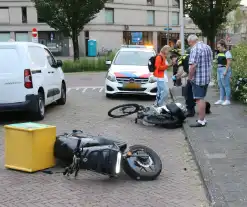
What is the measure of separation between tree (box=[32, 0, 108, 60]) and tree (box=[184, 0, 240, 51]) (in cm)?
649

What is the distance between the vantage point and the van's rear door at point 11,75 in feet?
29.7

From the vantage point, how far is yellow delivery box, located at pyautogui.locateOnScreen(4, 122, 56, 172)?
5727 mm

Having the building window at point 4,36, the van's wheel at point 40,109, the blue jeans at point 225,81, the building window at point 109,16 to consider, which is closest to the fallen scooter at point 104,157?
the van's wheel at point 40,109

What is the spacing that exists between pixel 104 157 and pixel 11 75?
4562 mm

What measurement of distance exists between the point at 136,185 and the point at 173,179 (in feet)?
1.79

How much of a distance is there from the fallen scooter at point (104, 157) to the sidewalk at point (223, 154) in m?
0.74

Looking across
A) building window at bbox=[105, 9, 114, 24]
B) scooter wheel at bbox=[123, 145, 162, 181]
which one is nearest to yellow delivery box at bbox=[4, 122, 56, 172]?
scooter wheel at bbox=[123, 145, 162, 181]

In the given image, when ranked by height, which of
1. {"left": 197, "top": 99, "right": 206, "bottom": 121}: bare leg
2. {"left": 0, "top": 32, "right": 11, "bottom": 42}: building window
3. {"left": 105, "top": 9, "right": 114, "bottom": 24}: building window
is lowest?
{"left": 197, "top": 99, "right": 206, "bottom": 121}: bare leg

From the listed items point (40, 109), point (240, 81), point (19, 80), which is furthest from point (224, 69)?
point (19, 80)

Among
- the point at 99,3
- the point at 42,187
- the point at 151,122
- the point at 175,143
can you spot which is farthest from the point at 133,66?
the point at 99,3

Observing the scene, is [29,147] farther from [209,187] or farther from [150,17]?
[150,17]

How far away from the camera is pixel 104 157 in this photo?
5230mm

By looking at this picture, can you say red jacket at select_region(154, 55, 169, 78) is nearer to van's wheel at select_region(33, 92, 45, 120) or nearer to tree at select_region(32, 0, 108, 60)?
van's wheel at select_region(33, 92, 45, 120)

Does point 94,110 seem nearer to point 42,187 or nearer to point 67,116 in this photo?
point 67,116
